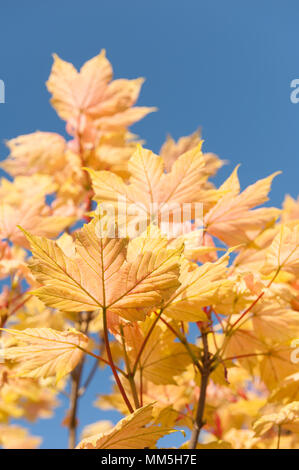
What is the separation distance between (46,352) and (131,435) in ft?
0.40

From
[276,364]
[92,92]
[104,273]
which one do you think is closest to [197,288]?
[104,273]

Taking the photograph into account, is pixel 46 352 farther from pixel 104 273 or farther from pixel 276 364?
pixel 276 364

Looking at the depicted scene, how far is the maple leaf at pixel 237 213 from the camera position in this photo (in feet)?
2.08

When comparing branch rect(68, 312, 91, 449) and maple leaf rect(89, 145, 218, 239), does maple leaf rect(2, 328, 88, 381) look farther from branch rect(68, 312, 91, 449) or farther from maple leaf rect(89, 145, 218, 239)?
branch rect(68, 312, 91, 449)

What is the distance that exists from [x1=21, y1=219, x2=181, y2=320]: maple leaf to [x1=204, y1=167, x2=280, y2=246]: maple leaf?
0.82ft

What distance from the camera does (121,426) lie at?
411 millimetres

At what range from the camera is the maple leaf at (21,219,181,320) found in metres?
0.39

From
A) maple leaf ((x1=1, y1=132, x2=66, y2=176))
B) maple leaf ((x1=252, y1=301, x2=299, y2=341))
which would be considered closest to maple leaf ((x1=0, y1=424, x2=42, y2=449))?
maple leaf ((x1=1, y1=132, x2=66, y2=176))

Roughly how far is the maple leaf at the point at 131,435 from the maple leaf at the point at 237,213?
11.6 inches

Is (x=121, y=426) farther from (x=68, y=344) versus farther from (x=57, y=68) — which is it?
(x=57, y=68)

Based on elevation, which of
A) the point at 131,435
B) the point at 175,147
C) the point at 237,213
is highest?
the point at 175,147

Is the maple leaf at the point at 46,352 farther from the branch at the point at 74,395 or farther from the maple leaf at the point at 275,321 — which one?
the branch at the point at 74,395

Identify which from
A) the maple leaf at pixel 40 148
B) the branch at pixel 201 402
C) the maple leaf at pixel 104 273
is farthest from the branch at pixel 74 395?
the maple leaf at pixel 104 273

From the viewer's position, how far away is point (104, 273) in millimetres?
407
